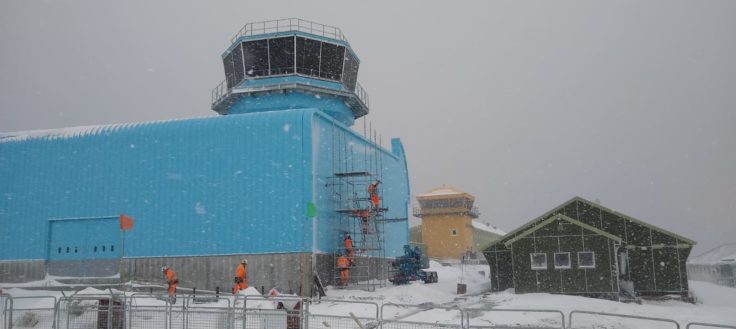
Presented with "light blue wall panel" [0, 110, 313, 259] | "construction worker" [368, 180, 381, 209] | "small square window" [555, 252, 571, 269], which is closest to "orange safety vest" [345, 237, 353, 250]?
"construction worker" [368, 180, 381, 209]

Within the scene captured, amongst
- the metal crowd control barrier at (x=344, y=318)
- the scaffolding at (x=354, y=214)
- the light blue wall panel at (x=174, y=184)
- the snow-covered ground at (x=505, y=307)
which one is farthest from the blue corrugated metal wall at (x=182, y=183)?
the metal crowd control barrier at (x=344, y=318)

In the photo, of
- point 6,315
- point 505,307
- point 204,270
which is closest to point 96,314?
point 6,315

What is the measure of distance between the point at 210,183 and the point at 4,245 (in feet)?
39.8

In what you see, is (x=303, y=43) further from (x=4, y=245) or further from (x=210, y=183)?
(x=4, y=245)

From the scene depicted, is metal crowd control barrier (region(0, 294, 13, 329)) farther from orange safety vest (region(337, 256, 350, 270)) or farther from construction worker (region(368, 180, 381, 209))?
construction worker (region(368, 180, 381, 209))

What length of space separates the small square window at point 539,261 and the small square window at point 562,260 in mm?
504

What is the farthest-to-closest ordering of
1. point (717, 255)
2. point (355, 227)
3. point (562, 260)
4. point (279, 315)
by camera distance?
point (717, 255)
point (355, 227)
point (562, 260)
point (279, 315)

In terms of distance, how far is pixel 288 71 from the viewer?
32.4 metres

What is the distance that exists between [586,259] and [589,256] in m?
0.18

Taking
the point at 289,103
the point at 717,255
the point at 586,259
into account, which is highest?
the point at 289,103

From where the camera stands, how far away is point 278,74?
3247 centimetres

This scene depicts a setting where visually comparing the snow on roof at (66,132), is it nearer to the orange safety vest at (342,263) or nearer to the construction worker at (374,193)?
the construction worker at (374,193)

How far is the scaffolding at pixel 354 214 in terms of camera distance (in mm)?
29094

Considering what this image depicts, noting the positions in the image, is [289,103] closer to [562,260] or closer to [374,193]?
[374,193]
